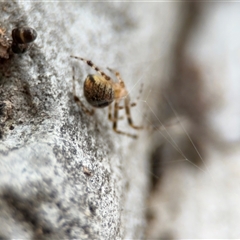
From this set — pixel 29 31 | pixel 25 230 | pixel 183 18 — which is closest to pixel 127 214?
pixel 25 230

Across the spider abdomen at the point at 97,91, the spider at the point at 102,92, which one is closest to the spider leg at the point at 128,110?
the spider at the point at 102,92

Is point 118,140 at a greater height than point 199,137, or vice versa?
point 199,137

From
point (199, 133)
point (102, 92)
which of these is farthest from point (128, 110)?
point (199, 133)

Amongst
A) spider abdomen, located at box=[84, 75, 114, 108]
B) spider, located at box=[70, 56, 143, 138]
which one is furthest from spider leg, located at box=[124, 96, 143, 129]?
spider abdomen, located at box=[84, 75, 114, 108]

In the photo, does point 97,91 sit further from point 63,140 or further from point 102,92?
point 63,140

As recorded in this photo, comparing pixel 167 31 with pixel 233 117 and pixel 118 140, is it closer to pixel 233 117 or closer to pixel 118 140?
pixel 233 117

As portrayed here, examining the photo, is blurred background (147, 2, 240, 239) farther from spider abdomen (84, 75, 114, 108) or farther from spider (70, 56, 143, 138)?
spider abdomen (84, 75, 114, 108)
